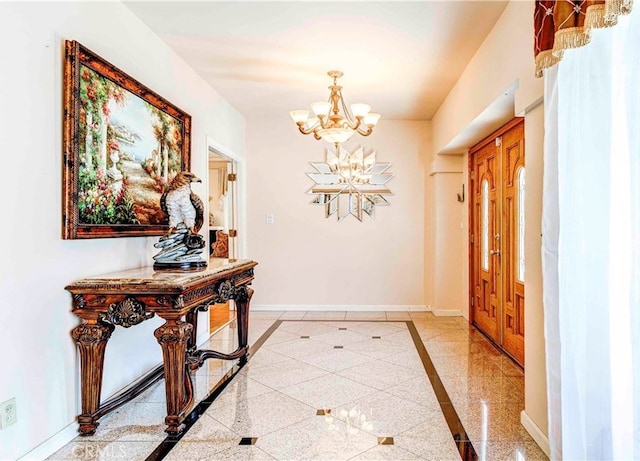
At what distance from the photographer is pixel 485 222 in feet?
14.1

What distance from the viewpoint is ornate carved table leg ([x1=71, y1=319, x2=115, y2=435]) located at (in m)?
2.13

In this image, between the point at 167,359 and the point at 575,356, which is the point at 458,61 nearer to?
the point at 575,356

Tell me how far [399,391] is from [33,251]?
7.63 ft

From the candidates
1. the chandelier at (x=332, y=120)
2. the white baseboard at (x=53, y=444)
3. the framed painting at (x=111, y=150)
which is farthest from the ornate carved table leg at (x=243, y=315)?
the chandelier at (x=332, y=120)

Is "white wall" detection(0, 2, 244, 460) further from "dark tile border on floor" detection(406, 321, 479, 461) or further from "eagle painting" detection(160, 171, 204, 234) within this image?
"dark tile border on floor" detection(406, 321, 479, 461)

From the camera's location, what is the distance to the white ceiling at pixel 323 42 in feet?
8.64

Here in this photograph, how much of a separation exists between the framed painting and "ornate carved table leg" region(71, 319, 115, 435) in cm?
50

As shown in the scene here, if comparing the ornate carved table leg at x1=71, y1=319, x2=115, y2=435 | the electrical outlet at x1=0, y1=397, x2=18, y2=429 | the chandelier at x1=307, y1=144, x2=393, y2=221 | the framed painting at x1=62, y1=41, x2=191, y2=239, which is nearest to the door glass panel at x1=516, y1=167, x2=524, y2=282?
the chandelier at x1=307, y1=144, x2=393, y2=221

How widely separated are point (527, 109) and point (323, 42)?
1608 mm

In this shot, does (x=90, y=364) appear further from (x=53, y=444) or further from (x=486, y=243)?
(x=486, y=243)

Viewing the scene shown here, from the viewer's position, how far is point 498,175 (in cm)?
380

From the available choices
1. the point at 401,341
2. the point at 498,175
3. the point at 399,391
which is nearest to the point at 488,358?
the point at 401,341

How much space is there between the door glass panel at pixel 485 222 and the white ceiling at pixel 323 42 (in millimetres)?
1117

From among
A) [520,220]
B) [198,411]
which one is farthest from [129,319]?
[520,220]
